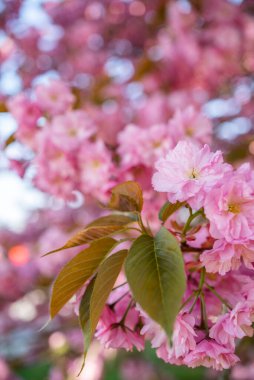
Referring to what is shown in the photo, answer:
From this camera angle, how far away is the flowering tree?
763 mm

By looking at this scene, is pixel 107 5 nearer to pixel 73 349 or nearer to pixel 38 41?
pixel 38 41

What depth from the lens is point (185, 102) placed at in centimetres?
267

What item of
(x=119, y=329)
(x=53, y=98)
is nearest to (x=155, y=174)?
(x=119, y=329)

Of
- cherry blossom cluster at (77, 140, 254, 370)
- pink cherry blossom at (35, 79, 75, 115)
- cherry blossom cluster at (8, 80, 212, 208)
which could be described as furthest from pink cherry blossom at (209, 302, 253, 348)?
pink cherry blossom at (35, 79, 75, 115)

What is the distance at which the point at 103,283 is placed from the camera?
2.57 ft

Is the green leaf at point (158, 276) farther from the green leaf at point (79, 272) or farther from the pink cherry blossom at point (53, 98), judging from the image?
the pink cherry blossom at point (53, 98)

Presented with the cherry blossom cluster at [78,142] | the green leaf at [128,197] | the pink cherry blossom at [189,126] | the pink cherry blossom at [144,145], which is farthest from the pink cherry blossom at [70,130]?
the green leaf at [128,197]

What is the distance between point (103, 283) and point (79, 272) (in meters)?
0.06

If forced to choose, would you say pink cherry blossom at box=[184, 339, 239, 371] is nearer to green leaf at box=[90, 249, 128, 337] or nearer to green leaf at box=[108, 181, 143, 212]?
green leaf at box=[90, 249, 128, 337]

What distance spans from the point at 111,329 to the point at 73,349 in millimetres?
2265

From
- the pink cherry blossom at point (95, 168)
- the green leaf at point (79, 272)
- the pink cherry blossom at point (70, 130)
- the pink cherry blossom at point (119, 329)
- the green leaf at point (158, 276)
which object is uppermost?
the green leaf at point (158, 276)

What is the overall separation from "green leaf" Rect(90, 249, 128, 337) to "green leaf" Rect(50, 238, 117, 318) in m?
0.04

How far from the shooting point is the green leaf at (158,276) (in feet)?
2.10

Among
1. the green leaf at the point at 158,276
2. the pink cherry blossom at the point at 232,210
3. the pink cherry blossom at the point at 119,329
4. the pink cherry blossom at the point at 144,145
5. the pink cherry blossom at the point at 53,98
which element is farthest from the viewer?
the pink cherry blossom at the point at 53,98
